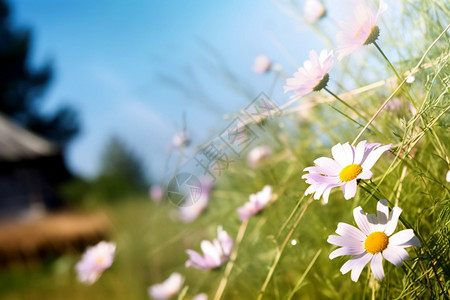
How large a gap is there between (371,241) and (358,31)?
0.58ft

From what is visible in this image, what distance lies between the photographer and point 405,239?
1.17 ft

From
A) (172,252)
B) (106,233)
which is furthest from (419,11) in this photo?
(106,233)

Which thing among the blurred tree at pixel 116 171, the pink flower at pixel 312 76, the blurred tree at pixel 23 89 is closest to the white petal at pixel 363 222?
the pink flower at pixel 312 76

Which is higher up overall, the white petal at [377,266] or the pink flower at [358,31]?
the pink flower at [358,31]

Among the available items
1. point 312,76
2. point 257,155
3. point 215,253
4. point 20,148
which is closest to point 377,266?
point 312,76

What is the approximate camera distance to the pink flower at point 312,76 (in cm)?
43

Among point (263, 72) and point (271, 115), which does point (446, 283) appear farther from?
point (263, 72)

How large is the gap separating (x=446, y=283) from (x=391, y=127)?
212mm

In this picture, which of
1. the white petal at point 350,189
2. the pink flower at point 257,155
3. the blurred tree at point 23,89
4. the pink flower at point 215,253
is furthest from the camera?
the blurred tree at point 23,89

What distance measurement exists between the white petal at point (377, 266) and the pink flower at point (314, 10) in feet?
1.70

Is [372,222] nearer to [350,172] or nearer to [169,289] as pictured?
[350,172]

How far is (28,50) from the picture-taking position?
1374 cm

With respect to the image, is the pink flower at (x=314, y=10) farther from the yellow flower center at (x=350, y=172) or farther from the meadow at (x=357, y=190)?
the yellow flower center at (x=350, y=172)

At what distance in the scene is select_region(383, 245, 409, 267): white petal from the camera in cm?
35
